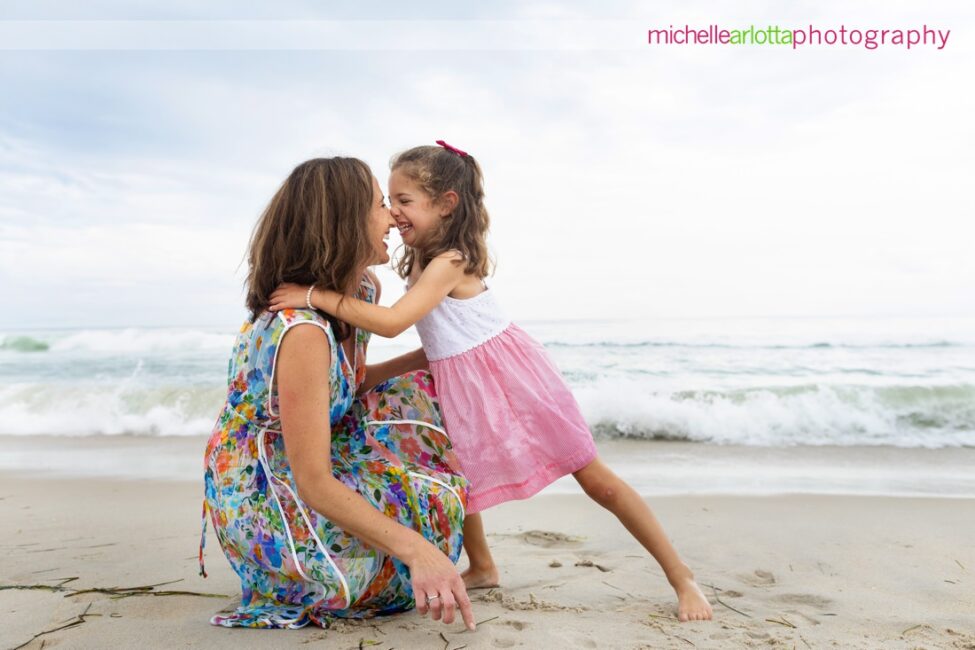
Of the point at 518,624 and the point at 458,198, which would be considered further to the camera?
the point at 458,198

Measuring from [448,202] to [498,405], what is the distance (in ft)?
2.79

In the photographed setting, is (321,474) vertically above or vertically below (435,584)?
above

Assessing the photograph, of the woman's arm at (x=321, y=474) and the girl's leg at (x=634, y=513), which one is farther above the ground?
the woman's arm at (x=321, y=474)

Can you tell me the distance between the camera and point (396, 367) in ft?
9.32

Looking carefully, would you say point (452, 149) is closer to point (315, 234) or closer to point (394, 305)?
point (394, 305)

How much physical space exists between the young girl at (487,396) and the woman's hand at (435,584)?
1.73 ft

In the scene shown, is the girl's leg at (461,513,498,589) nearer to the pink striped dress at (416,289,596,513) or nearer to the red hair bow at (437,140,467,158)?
the pink striped dress at (416,289,596,513)

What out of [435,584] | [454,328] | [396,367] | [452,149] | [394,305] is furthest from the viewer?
[452,149]

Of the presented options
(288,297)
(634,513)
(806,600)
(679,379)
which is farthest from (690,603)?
(679,379)

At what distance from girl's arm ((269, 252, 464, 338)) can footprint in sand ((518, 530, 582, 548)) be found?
1553mm

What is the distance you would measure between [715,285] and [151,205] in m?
12.7

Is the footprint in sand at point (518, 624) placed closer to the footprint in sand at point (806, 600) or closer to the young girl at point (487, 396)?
the young girl at point (487, 396)

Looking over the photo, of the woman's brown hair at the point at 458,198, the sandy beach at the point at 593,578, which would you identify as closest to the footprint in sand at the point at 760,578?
the sandy beach at the point at 593,578

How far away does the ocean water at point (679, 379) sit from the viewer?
782cm
